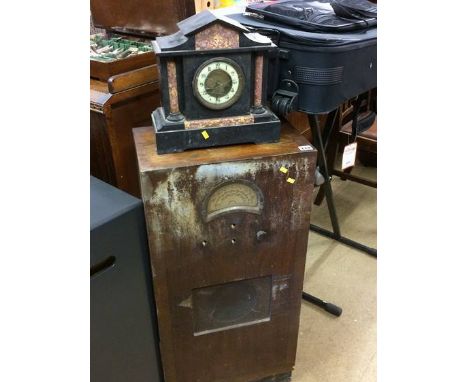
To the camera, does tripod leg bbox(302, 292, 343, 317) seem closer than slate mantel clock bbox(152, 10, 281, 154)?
No

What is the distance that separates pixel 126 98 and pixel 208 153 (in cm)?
45

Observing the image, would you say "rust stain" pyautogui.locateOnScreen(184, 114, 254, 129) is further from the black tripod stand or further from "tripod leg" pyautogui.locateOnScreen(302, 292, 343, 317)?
"tripod leg" pyautogui.locateOnScreen(302, 292, 343, 317)

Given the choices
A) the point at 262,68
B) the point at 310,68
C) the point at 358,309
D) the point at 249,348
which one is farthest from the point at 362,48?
the point at 358,309

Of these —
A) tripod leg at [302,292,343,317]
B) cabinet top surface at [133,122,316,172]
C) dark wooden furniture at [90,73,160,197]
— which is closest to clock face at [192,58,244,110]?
cabinet top surface at [133,122,316,172]

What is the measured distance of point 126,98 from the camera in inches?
51.2

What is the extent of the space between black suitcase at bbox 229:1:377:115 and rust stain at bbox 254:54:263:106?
Result: 0.12 meters

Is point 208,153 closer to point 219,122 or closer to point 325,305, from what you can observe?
point 219,122

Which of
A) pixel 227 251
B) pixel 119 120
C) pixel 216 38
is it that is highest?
pixel 216 38

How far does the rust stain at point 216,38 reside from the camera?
2.97ft

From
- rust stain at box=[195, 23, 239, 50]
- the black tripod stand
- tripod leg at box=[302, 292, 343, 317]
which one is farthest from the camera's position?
tripod leg at box=[302, 292, 343, 317]

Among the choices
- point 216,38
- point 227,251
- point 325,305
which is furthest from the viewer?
point 325,305

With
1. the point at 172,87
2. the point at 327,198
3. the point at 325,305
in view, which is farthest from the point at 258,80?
the point at 325,305

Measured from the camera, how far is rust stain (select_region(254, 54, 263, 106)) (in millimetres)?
989

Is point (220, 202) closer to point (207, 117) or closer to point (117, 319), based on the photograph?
point (207, 117)
